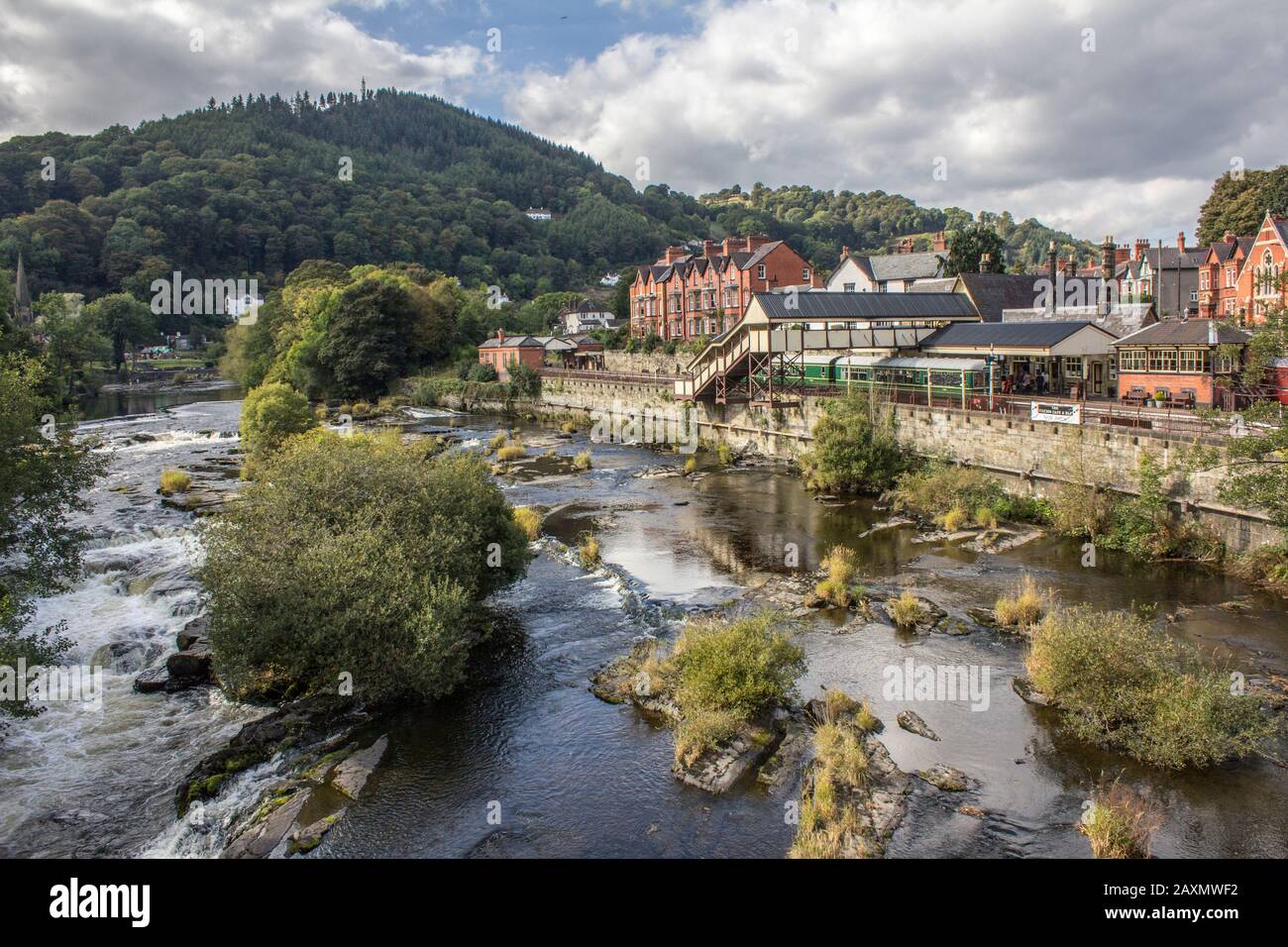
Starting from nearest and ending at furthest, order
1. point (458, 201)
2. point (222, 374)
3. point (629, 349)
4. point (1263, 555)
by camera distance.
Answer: point (1263, 555), point (629, 349), point (222, 374), point (458, 201)

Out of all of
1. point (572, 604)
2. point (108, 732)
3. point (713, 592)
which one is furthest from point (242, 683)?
point (713, 592)

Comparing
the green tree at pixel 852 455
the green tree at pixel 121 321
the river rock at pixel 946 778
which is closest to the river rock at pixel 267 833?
the river rock at pixel 946 778

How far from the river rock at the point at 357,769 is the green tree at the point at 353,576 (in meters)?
1.49

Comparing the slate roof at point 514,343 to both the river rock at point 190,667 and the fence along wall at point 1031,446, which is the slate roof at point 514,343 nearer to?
the fence along wall at point 1031,446

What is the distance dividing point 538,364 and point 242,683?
Result: 62.6m

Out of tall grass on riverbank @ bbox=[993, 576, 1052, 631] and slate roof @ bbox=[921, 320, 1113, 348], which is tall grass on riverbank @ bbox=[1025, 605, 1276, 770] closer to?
tall grass on riverbank @ bbox=[993, 576, 1052, 631]

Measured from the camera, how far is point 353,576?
17.0 m

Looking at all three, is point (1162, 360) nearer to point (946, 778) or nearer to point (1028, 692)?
point (1028, 692)

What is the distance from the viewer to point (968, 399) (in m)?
37.1

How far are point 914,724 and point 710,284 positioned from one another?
214 ft

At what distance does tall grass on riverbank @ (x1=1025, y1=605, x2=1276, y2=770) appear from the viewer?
14.1 meters

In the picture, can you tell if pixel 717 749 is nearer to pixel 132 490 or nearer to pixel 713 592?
pixel 713 592

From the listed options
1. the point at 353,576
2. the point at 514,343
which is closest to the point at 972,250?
the point at 514,343

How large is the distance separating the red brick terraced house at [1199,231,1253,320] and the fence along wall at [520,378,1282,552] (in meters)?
31.8
